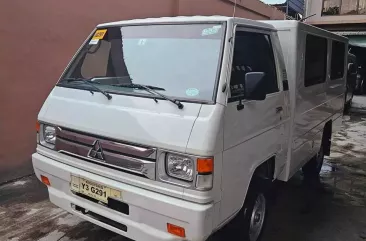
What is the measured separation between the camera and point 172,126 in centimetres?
236

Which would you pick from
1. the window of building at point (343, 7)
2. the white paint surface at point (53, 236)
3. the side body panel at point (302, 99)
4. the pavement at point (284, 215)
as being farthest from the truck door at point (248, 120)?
the window of building at point (343, 7)

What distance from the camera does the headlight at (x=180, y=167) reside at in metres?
2.30

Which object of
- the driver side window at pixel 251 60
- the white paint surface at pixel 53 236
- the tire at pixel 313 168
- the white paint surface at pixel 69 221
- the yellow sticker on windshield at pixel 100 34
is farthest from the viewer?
the tire at pixel 313 168

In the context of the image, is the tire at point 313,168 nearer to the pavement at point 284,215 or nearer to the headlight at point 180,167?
the pavement at point 284,215

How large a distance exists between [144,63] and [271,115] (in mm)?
1209

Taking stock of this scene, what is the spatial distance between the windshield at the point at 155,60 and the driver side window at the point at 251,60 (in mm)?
205

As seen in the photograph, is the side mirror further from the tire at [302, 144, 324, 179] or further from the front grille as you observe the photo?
the tire at [302, 144, 324, 179]

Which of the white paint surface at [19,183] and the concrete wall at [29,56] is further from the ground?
the concrete wall at [29,56]

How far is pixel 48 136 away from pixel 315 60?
3209 millimetres

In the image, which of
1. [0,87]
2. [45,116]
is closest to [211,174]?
[45,116]

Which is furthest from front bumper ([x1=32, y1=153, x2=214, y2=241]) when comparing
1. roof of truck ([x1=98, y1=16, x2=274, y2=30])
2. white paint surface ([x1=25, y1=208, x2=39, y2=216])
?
roof of truck ([x1=98, y1=16, x2=274, y2=30])

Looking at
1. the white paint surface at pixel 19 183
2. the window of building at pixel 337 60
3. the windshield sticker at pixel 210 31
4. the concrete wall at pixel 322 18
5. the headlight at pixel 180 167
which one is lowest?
the white paint surface at pixel 19 183

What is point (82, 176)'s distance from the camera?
2.68m

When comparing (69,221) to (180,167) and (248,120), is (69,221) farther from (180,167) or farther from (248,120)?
(248,120)
